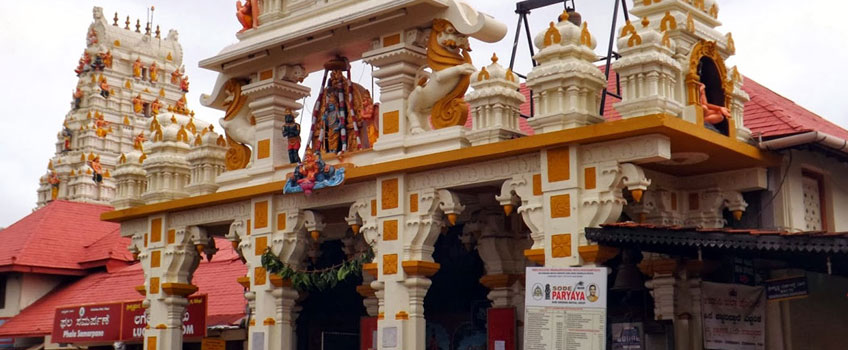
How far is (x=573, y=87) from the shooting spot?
45.3ft

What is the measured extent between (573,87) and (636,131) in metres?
1.24

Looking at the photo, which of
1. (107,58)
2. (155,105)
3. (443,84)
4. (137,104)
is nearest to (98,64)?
(107,58)

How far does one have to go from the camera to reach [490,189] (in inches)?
622

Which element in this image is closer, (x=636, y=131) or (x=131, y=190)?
(x=636, y=131)

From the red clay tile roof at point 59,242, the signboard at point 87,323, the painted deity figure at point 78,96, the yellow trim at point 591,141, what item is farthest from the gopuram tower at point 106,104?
the yellow trim at point 591,141

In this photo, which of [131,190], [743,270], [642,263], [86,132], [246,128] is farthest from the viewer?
[86,132]

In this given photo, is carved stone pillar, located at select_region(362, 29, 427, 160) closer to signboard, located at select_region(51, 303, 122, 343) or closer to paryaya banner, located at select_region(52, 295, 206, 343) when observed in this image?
paryaya banner, located at select_region(52, 295, 206, 343)

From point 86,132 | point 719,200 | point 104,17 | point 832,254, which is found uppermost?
point 104,17

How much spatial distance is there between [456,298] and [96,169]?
35374 millimetres

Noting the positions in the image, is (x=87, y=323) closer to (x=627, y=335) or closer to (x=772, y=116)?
(x=627, y=335)

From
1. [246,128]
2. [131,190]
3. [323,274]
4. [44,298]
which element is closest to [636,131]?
[323,274]

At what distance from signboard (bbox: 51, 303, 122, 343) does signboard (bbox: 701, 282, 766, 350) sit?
1499 cm

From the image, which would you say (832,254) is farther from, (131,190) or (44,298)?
(44,298)

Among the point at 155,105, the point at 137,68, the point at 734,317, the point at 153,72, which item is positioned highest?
the point at 137,68
